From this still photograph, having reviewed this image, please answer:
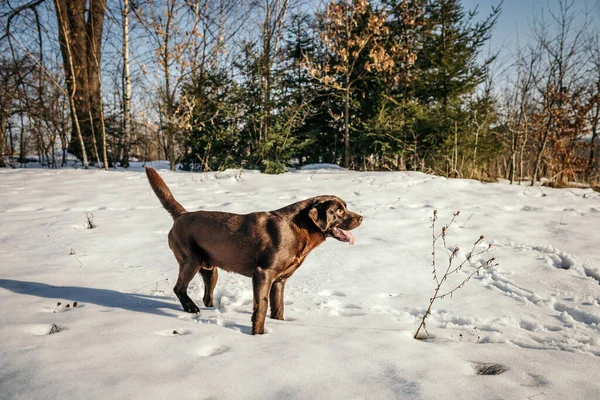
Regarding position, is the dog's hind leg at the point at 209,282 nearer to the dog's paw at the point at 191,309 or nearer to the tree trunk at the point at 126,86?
the dog's paw at the point at 191,309

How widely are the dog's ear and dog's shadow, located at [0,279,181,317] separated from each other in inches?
57.2

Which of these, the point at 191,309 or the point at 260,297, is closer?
the point at 260,297

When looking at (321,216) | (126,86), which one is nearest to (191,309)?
(321,216)

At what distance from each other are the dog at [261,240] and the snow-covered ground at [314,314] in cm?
32

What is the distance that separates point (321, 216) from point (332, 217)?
9 centimetres

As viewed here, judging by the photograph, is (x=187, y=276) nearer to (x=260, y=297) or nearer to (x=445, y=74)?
(x=260, y=297)

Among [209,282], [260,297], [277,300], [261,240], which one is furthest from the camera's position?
[209,282]

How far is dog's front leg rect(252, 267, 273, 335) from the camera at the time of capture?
2.58 m

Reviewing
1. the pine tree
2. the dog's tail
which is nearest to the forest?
the pine tree

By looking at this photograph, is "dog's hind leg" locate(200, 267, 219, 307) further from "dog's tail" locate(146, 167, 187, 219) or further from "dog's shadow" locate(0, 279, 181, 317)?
"dog's tail" locate(146, 167, 187, 219)

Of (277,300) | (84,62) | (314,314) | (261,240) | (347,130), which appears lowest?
(314,314)

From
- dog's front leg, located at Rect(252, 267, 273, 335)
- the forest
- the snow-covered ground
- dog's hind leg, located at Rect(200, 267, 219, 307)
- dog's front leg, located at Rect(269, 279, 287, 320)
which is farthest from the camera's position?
the forest

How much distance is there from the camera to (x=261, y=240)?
9.19 ft

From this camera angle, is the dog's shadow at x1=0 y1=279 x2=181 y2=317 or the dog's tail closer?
the dog's shadow at x1=0 y1=279 x2=181 y2=317
